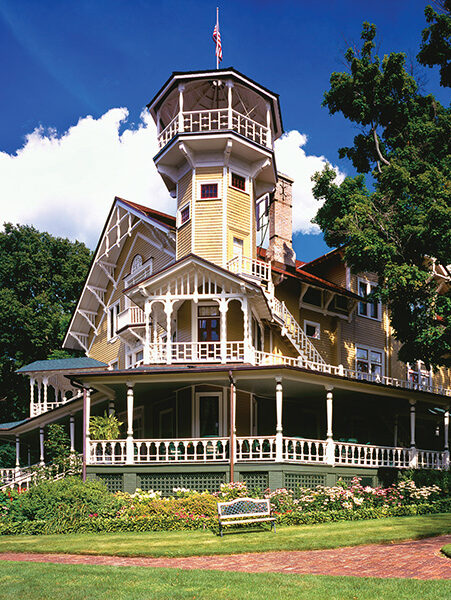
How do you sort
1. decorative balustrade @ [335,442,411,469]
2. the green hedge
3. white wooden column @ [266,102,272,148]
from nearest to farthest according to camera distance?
1. the green hedge
2. decorative balustrade @ [335,442,411,469]
3. white wooden column @ [266,102,272,148]

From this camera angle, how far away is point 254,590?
10938 mm

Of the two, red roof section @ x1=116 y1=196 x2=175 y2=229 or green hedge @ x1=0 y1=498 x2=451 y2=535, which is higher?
red roof section @ x1=116 y1=196 x2=175 y2=229

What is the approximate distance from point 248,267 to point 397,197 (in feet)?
20.9

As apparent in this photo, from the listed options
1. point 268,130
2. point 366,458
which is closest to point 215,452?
Answer: point 366,458

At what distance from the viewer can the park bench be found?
17.1 metres

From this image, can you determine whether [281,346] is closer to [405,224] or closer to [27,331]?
[405,224]

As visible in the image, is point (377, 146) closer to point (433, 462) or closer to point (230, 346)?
point (230, 346)

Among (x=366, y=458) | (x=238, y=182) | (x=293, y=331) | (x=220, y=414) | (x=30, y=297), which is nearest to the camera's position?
(x=366, y=458)

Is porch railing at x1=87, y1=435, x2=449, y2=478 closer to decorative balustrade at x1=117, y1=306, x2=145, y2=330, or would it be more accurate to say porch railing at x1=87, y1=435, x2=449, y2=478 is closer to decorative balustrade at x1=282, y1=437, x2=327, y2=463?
decorative balustrade at x1=282, y1=437, x2=327, y2=463

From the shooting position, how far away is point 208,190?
92.8ft

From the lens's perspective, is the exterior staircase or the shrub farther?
the exterior staircase

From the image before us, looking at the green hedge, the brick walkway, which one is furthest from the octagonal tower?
the brick walkway

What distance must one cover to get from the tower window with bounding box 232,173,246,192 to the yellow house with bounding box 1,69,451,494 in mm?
53

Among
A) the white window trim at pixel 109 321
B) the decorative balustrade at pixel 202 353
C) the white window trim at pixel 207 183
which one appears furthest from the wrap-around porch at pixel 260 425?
the white window trim at pixel 207 183
